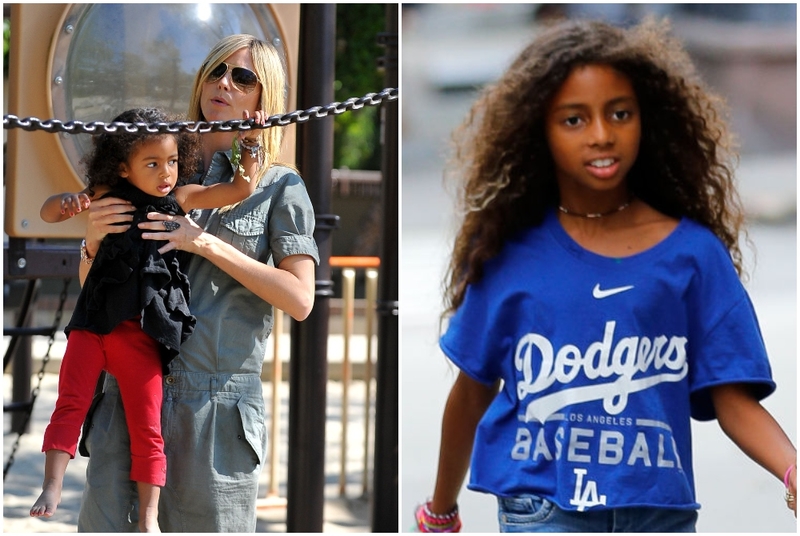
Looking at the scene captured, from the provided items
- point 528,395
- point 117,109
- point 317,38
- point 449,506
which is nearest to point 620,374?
point 528,395

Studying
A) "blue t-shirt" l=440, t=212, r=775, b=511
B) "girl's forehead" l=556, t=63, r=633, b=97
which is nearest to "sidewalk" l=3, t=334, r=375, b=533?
"blue t-shirt" l=440, t=212, r=775, b=511

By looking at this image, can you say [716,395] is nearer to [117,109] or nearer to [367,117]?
[117,109]

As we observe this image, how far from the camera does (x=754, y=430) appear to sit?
7.91ft

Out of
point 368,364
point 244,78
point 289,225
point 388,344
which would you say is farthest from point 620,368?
point 368,364

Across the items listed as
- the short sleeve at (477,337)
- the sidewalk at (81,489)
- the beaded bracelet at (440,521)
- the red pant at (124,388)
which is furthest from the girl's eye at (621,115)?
the sidewalk at (81,489)

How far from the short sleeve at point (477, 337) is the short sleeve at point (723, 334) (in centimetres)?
43

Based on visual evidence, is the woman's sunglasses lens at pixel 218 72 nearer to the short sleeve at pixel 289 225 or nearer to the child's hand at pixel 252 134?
the child's hand at pixel 252 134

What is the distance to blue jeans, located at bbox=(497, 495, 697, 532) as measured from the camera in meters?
2.41

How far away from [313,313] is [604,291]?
5.55ft

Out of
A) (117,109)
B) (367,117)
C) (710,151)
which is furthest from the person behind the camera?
(367,117)

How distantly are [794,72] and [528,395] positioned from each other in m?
1.21

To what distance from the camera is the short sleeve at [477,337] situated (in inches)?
99.7

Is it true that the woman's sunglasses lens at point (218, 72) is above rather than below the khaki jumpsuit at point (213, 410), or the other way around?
above

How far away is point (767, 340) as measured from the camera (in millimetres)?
2936
